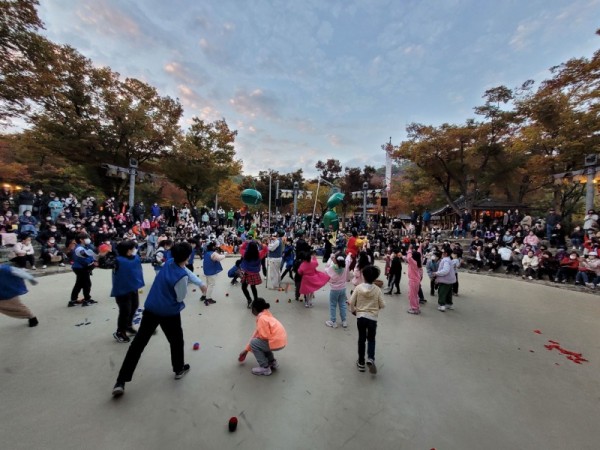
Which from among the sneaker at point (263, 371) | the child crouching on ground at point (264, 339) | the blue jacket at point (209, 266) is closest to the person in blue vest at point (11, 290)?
the blue jacket at point (209, 266)

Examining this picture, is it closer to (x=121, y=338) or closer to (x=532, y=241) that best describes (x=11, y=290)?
(x=121, y=338)

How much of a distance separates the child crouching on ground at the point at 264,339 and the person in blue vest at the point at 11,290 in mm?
3149

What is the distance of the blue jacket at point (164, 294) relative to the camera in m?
2.87

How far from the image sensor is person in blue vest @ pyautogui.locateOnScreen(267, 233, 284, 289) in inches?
281

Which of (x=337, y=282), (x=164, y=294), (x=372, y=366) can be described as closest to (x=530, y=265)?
(x=337, y=282)

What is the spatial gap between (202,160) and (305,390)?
771 inches

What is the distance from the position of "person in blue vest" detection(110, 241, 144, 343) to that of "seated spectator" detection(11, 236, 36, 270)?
6.85m

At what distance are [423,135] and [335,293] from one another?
16787mm

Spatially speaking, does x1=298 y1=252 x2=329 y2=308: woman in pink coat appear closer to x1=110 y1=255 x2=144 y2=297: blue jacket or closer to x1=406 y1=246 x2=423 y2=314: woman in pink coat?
x1=406 y1=246 x2=423 y2=314: woman in pink coat

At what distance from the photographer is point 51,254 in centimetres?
895

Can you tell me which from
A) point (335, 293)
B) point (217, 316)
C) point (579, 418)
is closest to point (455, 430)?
point (579, 418)

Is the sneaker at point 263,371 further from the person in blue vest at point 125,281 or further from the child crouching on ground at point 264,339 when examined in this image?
the person in blue vest at point 125,281

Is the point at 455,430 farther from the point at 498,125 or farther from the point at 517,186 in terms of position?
the point at 517,186

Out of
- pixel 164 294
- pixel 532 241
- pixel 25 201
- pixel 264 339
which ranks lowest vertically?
pixel 264 339
